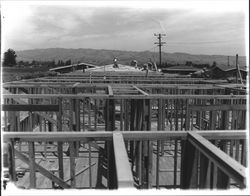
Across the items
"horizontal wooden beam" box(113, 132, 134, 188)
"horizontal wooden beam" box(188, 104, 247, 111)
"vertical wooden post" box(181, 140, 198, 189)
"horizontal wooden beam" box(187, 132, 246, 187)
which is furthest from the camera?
"horizontal wooden beam" box(188, 104, 247, 111)

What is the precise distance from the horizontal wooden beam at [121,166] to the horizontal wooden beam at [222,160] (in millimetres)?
599

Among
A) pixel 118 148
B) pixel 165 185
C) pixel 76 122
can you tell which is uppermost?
pixel 118 148

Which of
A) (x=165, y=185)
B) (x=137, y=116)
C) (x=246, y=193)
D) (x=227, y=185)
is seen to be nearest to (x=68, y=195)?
(x=246, y=193)

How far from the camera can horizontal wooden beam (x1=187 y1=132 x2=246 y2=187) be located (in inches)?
64.6

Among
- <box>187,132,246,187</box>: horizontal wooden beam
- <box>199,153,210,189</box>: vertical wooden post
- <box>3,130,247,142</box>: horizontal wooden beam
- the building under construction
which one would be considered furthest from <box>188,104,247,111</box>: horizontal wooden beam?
<box>199,153,210,189</box>: vertical wooden post

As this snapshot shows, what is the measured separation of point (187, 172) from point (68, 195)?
1502mm

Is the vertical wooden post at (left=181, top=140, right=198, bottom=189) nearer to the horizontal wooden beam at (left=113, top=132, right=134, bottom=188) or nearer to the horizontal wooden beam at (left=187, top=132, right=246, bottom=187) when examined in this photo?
the horizontal wooden beam at (left=187, top=132, right=246, bottom=187)

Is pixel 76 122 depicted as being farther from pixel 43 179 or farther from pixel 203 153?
pixel 203 153

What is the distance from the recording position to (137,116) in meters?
→ 5.93

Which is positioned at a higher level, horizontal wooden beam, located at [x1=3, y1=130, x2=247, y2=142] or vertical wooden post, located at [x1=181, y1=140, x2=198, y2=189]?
horizontal wooden beam, located at [x1=3, y1=130, x2=247, y2=142]

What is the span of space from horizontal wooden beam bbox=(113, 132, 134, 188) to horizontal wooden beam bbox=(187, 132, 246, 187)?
1.97 feet

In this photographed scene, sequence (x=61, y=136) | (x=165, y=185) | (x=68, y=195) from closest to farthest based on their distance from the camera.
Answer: (x=68, y=195) → (x=61, y=136) → (x=165, y=185)

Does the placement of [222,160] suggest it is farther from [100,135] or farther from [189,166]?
[100,135]

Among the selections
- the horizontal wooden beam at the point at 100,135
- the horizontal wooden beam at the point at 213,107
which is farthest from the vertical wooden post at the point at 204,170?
the horizontal wooden beam at the point at 213,107
